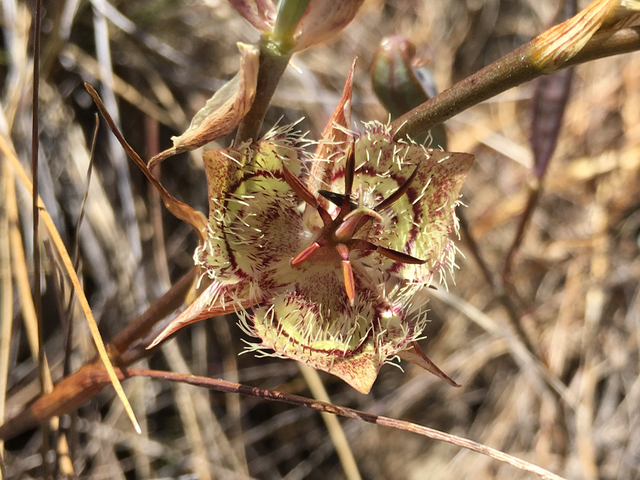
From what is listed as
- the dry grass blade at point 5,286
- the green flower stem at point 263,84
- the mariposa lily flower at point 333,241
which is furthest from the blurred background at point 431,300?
the green flower stem at point 263,84

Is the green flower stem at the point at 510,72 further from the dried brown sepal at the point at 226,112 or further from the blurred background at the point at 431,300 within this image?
the blurred background at the point at 431,300

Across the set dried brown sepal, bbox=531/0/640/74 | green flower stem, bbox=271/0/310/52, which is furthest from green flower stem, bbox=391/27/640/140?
green flower stem, bbox=271/0/310/52

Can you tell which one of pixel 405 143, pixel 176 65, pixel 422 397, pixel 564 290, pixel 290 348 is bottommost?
pixel 422 397

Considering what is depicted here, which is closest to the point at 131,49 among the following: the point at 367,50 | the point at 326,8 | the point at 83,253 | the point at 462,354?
the point at 83,253

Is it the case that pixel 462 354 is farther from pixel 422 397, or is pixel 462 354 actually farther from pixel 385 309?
pixel 385 309

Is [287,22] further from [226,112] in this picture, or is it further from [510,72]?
[510,72]
